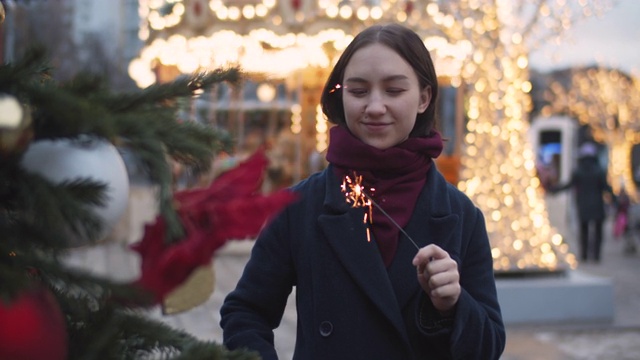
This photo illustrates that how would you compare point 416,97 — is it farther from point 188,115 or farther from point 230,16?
point 230,16

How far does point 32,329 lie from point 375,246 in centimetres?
108

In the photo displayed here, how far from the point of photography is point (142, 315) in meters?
1.03

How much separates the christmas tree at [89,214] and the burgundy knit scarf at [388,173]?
84 cm

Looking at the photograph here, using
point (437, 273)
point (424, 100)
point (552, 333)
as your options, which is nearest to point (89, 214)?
point (437, 273)

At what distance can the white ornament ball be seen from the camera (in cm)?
98

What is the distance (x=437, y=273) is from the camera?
64.8 inches

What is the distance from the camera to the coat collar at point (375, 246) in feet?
6.01

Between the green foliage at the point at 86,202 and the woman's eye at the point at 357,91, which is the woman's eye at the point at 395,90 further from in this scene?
the green foliage at the point at 86,202

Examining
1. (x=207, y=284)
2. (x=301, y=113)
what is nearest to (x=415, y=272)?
(x=207, y=284)

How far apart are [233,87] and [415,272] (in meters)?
0.80

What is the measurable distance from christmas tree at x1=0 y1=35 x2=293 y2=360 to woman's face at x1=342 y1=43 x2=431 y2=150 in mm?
846

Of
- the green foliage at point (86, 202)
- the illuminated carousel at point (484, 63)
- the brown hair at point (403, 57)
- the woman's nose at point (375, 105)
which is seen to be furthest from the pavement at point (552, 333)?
the green foliage at point (86, 202)

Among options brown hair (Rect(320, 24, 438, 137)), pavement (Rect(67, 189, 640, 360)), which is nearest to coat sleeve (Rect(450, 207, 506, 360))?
brown hair (Rect(320, 24, 438, 137))

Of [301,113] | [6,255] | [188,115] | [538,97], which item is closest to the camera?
[6,255]
